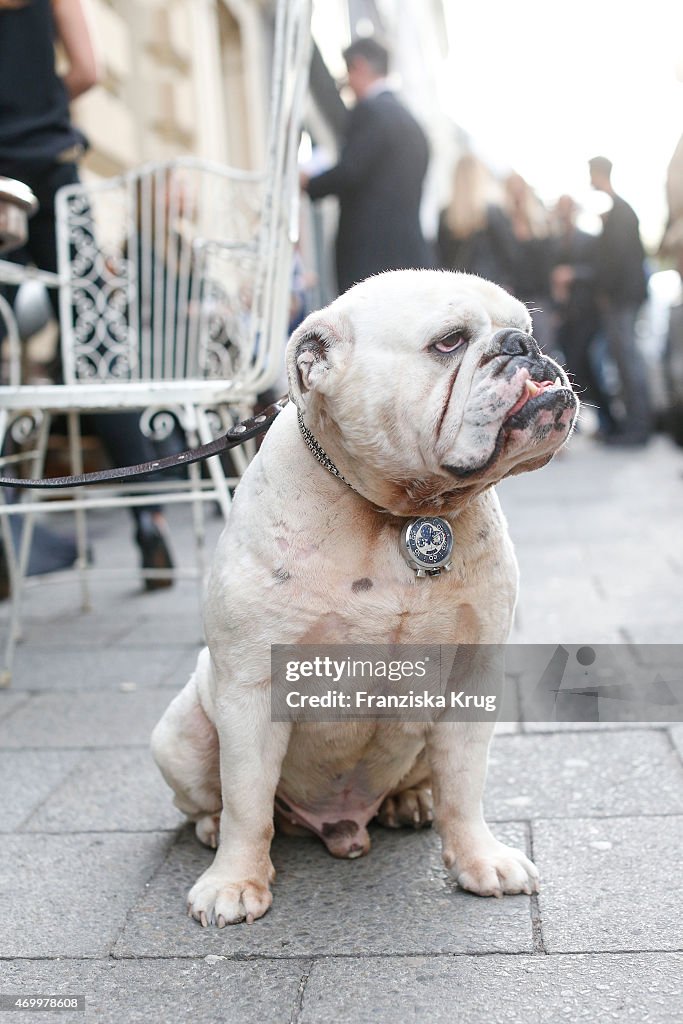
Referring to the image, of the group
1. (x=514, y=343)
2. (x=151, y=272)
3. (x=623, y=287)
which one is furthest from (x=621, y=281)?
(x=514, y=343)

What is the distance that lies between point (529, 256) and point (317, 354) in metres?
8.37

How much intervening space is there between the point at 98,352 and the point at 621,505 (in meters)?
3.21

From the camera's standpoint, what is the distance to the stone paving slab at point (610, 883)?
180 cm

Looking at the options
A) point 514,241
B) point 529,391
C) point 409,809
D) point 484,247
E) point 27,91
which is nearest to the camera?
point 529,391

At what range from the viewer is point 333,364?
72.6 inches

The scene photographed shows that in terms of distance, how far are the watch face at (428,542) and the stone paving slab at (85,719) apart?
125 cm

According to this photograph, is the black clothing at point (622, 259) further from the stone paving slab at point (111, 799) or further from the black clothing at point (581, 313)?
the stone paving slab at point (111, 799)

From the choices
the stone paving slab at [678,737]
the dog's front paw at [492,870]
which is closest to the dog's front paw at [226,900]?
the dog's front paw at [492,870]

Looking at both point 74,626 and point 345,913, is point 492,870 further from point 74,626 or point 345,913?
point 74,626

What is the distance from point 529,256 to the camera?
A: 984 centimetres

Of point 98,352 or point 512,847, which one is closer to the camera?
point 512,847

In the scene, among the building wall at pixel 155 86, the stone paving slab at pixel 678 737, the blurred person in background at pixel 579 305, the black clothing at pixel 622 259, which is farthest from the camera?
the blurred person in background at pixel 579 305

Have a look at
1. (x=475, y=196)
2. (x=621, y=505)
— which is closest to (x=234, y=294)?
(x=621, y=505)

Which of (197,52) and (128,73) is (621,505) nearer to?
(128,73)
